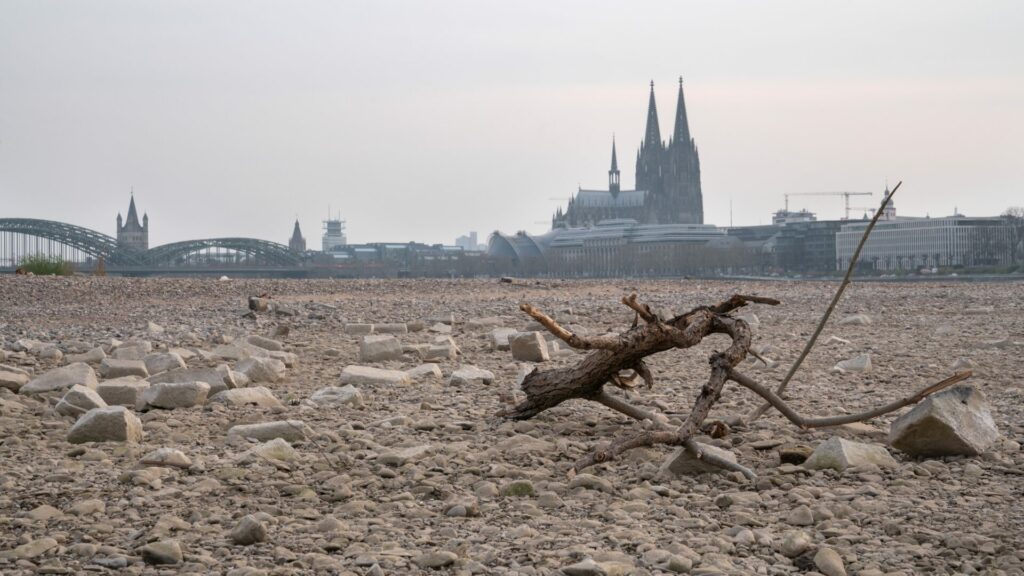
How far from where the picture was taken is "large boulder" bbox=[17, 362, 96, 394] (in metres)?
8.38

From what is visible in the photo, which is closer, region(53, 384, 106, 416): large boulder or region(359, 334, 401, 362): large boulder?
region(53, 384, 106, 416): large boulder

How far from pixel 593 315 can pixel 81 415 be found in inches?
476

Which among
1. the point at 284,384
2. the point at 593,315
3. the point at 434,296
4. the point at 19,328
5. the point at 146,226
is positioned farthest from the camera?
the point at 146,226

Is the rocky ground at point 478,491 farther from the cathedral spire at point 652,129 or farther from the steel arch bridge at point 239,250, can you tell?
the cathedral spire at point 652,129

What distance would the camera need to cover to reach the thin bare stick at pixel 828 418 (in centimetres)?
651

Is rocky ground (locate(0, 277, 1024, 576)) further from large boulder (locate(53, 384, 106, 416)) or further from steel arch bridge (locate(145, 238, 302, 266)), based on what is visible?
steel arch bridge (locate(145, 238, 302, 266))

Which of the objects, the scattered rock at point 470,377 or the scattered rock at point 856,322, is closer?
the scattered rock at point 470,377

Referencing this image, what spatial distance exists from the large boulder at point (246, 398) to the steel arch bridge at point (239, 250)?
99.6 metres

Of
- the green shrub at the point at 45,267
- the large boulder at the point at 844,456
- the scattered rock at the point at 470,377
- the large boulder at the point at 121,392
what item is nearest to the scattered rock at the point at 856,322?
the scattered rock at the point at 470,377

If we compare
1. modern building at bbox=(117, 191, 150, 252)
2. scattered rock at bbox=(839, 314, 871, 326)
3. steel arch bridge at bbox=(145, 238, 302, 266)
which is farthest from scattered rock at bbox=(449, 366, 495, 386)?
modern building at bbox=(117, 191, 150, 252)

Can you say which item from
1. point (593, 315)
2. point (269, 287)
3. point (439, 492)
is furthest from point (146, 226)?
point (439, 492)

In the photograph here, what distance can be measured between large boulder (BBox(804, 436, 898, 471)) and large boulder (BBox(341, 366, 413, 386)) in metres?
3.78

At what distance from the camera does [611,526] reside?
16.8ft

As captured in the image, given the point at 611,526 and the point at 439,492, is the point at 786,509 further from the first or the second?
the point at 439,492
